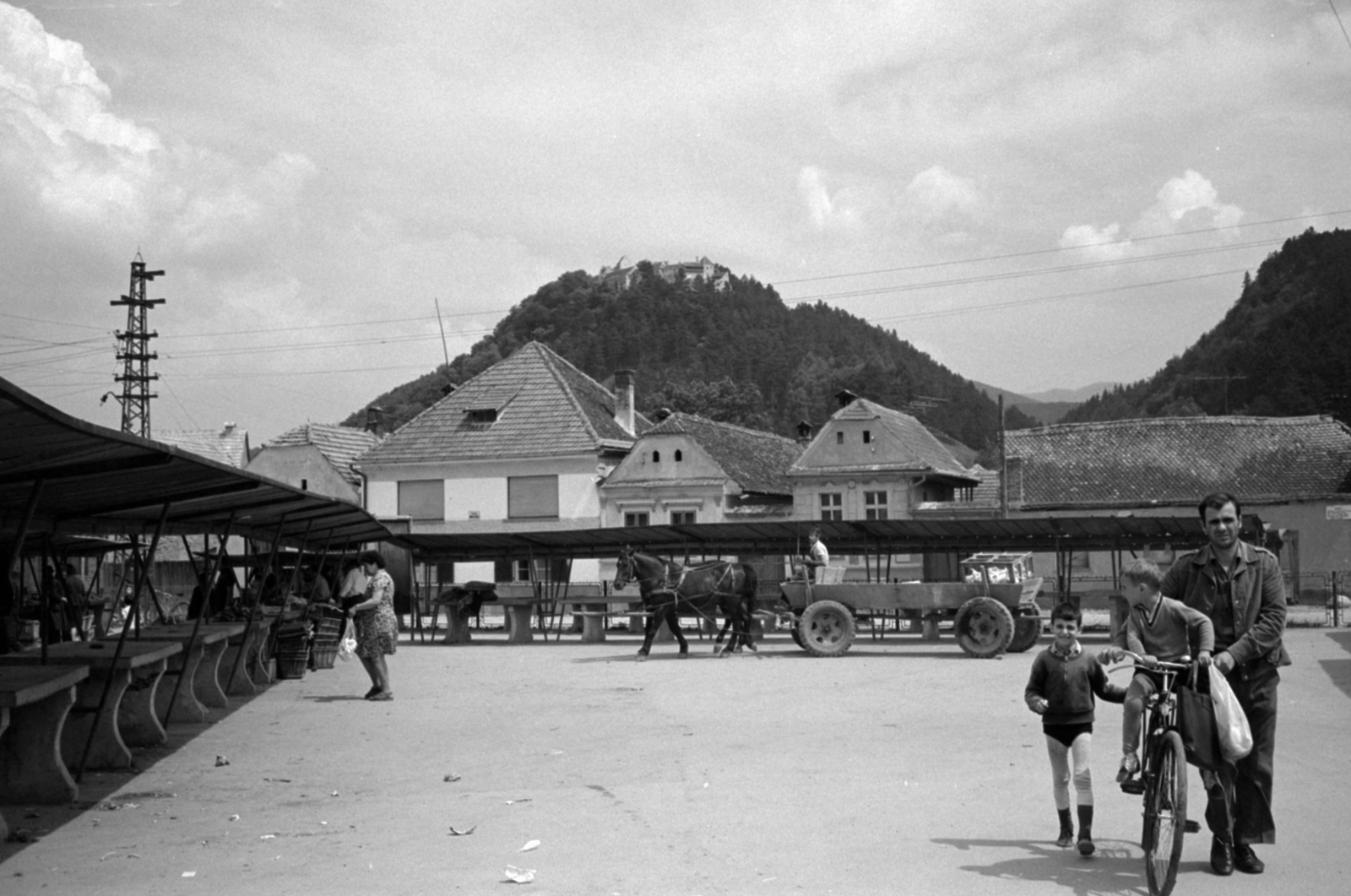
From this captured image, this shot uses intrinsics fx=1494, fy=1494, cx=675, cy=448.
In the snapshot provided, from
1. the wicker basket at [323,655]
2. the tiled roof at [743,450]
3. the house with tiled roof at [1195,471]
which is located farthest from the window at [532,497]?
the wicker basket at [323,655]

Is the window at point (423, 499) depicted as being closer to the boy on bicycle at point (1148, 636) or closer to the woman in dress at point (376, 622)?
the woman in dress at point (376, 622)

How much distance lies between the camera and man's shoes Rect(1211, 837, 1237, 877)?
6969 mm

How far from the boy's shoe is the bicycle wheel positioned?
118 millimetres

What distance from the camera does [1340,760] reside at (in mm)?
10625

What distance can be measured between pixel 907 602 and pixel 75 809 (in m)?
16.0

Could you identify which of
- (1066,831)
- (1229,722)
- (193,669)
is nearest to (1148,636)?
(1229,722)

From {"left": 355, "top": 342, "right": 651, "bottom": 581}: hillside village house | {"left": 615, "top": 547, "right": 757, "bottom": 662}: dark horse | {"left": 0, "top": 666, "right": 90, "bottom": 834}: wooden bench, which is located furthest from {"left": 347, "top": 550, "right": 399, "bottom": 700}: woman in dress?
{"left": 355, "top": 342, "right": 651, "bottom": 581}: hillside village house

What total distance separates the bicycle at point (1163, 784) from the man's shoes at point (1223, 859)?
200 millimetres

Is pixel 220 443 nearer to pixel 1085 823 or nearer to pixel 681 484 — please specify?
pixel 681 484

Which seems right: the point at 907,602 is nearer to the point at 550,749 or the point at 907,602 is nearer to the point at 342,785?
the point at 550,749

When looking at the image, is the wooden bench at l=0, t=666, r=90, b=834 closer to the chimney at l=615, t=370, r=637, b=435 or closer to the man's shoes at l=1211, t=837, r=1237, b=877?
the man's shoes at l=1211, t=837, r=1237, b=877

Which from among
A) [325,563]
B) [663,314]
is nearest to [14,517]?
[325,563]

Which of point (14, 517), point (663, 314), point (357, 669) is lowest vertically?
point (357, 669)

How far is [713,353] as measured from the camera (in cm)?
10781
